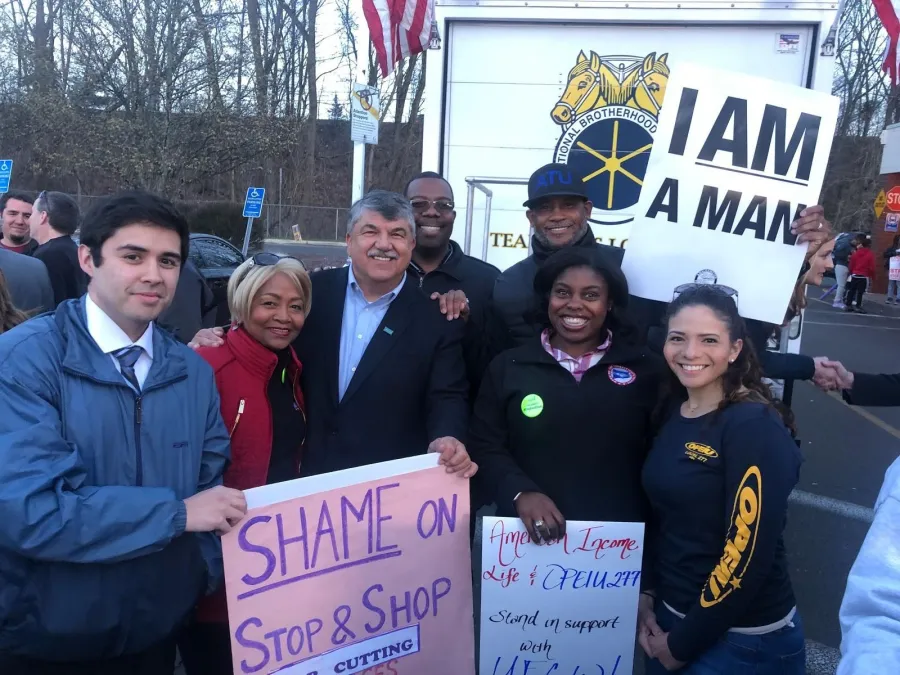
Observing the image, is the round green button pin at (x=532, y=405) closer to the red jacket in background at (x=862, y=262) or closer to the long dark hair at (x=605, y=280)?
the long dark hair at (x=605, y=280)

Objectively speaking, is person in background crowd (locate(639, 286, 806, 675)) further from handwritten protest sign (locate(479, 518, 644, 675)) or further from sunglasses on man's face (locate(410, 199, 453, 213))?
sunglasses on man's face (locate(410, 199, 453, 213))

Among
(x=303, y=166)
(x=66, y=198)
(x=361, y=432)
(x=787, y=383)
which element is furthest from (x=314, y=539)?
(x=303, y=166)

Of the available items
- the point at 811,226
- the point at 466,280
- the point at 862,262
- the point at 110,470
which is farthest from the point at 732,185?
the point at 862,262

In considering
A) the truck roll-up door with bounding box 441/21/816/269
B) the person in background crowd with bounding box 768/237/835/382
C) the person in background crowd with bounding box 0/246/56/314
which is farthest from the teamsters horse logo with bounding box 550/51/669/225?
the person in background crowd with bounding box 0/246/56/314

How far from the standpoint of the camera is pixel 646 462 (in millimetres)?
2246

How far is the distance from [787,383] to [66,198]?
5.06 metres

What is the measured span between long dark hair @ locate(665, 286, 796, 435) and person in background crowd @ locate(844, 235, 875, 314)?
18.7 m

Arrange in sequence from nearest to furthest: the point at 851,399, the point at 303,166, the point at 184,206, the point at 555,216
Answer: the point at 851,399, the point at 555,216, the point at 184,206, the point at 303,166

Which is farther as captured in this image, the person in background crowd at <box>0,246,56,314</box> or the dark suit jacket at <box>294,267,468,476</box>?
the person in background crowd at <box>0,246,56,314</box>

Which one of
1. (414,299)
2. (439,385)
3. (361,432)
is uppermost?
(414,299)

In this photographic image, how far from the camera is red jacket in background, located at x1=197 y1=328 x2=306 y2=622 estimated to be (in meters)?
2.33

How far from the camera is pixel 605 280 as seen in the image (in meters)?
2.46

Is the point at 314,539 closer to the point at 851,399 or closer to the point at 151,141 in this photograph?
the point at 851,399

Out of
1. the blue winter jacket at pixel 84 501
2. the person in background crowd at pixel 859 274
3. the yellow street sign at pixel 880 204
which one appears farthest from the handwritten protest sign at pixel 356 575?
the yellow street sign at pixel 880 204
